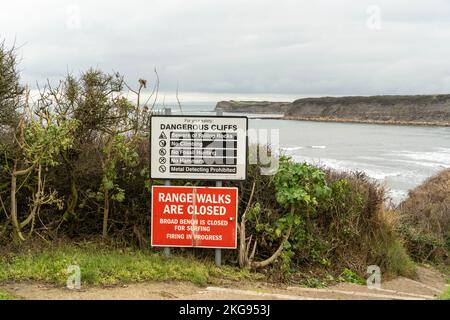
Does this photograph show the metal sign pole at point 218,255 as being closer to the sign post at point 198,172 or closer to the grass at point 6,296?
the sign post at point 198,172

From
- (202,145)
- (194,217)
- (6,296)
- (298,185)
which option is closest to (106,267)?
(6,296)

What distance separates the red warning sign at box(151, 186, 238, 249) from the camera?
801 cm

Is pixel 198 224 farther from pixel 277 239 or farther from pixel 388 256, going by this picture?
pixel 388 256

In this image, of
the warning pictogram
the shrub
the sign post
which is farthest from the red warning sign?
the shrub

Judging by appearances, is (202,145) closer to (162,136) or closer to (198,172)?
(198,172)

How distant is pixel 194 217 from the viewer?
802 centimetres

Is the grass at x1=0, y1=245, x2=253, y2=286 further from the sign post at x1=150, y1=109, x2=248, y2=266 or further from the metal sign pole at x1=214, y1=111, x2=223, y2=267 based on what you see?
the sign post at x1=150, y1=109, x2=248, y2=266

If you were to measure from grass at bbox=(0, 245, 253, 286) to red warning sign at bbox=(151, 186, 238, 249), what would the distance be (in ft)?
0.99

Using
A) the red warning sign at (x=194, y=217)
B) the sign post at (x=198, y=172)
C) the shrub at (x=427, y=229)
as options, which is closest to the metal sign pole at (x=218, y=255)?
the sign post at (x=198, y=172)

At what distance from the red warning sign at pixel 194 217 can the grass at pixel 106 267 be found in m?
0.30

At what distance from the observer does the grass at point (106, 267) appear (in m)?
6.70

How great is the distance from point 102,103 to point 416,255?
982 cm
